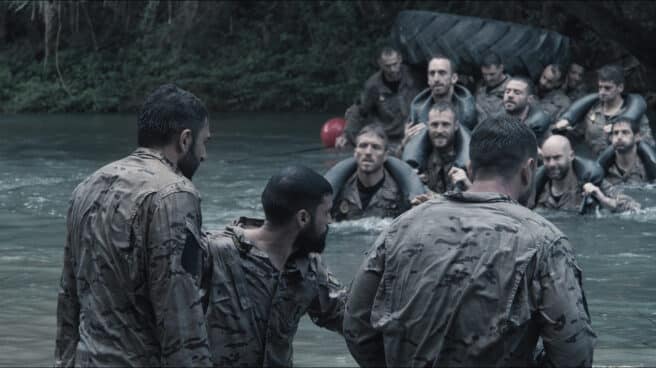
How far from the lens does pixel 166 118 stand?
4.65m

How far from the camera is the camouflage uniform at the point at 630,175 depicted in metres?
15.1

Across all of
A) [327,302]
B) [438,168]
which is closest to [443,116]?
[438,168]

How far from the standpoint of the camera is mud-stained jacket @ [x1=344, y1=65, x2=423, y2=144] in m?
19.0

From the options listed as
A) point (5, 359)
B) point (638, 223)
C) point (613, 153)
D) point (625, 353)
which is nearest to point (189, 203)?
point (5, 359)

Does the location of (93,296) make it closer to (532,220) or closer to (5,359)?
(532,220)

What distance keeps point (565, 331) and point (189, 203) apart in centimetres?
132

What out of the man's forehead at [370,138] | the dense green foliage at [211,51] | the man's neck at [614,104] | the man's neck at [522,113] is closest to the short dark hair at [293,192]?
the man's forehead at [370,138]

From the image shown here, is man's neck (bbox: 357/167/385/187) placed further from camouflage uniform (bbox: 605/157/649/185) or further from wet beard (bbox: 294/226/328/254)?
wet beard (bbox: 294/226/328/254)

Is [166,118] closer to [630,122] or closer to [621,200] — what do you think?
[621,200]

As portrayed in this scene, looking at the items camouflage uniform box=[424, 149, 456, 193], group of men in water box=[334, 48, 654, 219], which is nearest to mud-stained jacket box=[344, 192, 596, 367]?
group of men in water box=[334, 48, 654, 219]

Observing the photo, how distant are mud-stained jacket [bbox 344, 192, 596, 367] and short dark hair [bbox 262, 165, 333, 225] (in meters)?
0.84

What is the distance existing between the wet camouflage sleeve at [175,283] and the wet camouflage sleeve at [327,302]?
833mm

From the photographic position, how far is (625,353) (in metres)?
7.62

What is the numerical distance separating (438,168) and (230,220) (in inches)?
87.4
